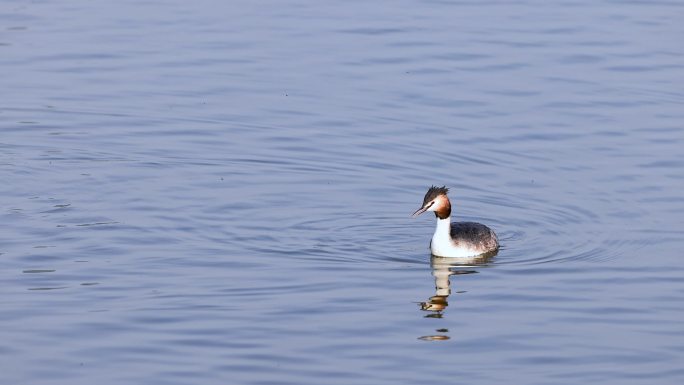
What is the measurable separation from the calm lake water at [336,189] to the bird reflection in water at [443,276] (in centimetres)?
4

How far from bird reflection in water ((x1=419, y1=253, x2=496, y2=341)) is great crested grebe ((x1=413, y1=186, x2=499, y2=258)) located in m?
0.08

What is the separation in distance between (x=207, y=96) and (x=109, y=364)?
400 inches

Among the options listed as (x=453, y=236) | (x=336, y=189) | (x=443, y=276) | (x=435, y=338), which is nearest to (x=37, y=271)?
(x=443, y=276)

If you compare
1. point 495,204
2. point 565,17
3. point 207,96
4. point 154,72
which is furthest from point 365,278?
point 565,17

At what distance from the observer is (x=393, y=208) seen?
18.5m

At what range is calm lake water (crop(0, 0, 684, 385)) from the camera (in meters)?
13.6

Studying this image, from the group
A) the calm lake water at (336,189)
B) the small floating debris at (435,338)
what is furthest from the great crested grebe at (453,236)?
the small floating debris at (435,338)

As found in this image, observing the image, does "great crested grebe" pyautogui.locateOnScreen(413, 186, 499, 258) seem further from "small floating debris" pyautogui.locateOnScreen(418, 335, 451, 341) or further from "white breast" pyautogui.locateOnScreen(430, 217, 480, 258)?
"small floating debris" pyautogui.locateOnScreen(418, 335, 451, 341)

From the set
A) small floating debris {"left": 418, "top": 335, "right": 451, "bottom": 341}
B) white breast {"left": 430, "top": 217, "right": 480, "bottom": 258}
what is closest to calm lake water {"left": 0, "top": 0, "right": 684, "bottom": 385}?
small floating debris {"left": 418, "top": 335, "right": 451, "bottom": 341}

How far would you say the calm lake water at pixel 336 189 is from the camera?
13.6 meters

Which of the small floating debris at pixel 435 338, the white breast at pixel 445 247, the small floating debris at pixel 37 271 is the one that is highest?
the white breast at pixel 445 247

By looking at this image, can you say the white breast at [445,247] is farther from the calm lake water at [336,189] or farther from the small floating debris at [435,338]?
the small floating debris at [435,338]

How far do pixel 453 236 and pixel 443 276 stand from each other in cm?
91

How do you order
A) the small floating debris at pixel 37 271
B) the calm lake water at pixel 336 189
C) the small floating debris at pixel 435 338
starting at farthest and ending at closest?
the small floating debris at pixel 37 271 < the small floating debris at pixel 435 338 < the calm lake water at pixel 336 189
